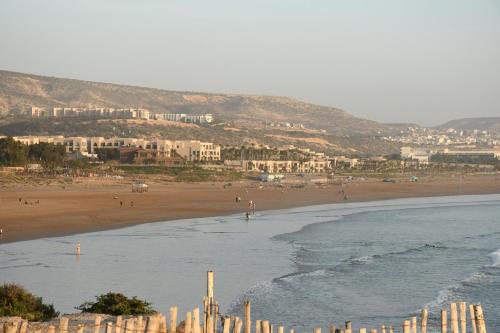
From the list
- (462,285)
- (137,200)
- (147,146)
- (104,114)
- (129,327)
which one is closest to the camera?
(129,327)

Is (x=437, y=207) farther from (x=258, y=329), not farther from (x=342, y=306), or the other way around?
(x=258, y=329)

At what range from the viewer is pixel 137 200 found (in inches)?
2184

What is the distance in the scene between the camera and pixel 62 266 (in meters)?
26.2

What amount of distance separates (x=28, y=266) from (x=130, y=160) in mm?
66786

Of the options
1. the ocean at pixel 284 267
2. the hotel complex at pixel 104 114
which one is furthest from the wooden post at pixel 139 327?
the hotel complex at pixel 104 114

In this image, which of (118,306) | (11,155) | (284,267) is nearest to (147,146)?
(11,155)

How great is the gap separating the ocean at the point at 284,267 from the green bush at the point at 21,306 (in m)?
3.55

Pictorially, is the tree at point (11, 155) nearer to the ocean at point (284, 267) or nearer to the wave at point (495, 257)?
the ocean at point (284, 267)

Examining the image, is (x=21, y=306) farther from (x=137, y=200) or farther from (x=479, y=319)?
(x=137, y=200)

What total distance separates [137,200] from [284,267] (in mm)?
28840

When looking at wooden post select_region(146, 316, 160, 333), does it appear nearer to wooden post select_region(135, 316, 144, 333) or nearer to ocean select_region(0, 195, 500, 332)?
wooden post select_region(135, 316, 144, 333)

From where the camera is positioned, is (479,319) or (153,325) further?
(479,319)

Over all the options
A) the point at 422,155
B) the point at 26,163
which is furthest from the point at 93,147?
the point at 422,155

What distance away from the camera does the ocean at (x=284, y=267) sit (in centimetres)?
2106
